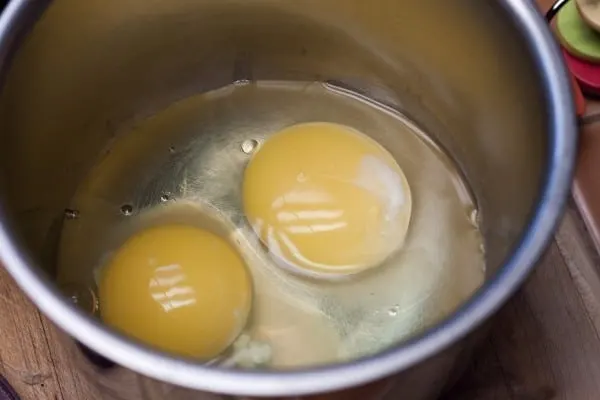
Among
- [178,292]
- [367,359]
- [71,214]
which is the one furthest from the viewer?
[71,214]

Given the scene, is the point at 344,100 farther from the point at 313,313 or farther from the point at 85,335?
the point at 85,335

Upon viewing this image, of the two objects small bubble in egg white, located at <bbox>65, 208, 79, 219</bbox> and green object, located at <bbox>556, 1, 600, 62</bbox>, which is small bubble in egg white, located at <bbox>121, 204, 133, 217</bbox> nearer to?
small bubble in egg white, located at <bbox>65, 208, 79, 219</bbox>

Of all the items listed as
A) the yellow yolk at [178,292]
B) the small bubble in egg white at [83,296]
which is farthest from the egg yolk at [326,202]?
Result: the small bubble in egg white at [83,296]

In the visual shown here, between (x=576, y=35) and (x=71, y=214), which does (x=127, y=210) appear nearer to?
(x=71, y=214)

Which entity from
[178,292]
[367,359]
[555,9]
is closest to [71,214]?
[178,292]

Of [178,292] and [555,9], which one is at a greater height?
[555,9]

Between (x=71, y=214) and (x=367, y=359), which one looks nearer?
(x=367, y=359)
